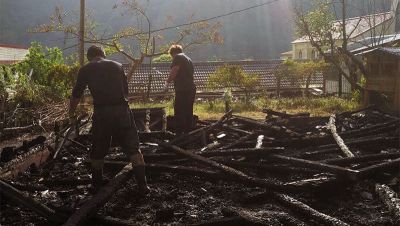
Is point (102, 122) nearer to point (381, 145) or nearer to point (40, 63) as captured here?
point (381, 145)

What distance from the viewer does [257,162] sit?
21.9 ft

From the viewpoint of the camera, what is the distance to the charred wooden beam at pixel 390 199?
4.31 meters

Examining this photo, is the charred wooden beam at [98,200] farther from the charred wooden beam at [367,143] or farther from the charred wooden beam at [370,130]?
the charred wooden beam at [370,130]

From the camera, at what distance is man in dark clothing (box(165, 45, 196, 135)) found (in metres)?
8.66

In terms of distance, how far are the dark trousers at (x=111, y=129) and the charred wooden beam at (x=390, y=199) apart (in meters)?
3.21

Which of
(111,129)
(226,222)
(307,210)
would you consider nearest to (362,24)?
(111,129)

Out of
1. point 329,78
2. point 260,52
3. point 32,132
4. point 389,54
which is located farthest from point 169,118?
point 260,52

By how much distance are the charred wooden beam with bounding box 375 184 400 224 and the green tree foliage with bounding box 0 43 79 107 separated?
9219 mm

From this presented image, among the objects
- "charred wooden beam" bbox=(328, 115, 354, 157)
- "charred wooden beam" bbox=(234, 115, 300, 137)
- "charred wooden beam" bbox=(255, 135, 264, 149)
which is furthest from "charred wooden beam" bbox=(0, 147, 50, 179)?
"charred wooden beam" bbox=(328, 115, 354, 157)

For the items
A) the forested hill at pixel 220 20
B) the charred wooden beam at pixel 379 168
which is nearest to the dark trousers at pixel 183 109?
the charred wooden beam at pixel 379 168

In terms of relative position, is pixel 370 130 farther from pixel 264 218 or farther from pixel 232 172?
pixel 264 218

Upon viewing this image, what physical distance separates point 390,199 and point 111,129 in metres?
3.68

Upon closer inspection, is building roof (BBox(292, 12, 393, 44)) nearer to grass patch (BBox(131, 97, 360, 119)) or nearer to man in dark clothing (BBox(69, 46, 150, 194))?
grass patch (BBox(131, 97, 360, 119))

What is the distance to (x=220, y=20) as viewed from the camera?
76.9 m
